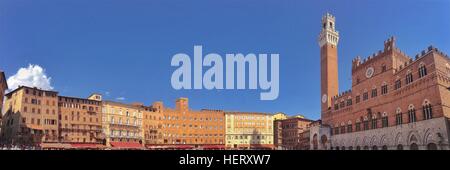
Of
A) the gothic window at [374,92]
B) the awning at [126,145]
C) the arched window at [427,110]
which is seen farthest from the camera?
the awning at [126,145]

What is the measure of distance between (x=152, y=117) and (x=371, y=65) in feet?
108

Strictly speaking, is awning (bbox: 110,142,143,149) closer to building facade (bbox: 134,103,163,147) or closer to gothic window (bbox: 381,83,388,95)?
building facade (bbox: 134,103,163,147)

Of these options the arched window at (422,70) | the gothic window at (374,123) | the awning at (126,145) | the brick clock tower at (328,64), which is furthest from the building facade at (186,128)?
the arched window at (422,70)

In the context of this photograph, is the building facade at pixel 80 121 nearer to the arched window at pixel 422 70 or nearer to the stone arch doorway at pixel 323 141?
the stone arch doorway at pixel 323 141

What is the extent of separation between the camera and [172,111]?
57312mm

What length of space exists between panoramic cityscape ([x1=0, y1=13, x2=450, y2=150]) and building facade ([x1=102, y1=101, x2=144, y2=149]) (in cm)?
13

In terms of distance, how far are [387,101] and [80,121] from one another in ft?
117

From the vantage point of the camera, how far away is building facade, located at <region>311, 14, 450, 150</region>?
24.6 m

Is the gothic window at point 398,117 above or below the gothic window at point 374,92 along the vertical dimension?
below

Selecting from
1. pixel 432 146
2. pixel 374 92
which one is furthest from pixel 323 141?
pixel 432 146

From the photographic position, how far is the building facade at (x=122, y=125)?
50.4 meters
